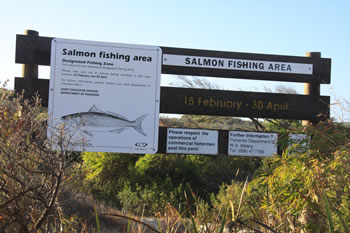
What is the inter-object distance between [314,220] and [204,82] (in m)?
6.74

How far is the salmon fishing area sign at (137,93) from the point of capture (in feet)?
21.1

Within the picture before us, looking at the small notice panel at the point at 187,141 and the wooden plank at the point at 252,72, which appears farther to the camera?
the wooden plank at the point at 252,72

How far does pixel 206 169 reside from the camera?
8.88m

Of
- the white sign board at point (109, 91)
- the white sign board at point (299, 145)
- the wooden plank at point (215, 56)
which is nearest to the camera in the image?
the white sign board at point (299, 145)

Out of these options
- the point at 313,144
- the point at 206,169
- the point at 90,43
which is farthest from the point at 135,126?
the point at 313,144

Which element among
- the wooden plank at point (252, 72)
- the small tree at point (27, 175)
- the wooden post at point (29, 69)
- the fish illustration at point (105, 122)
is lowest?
the small tree at point (27, 175)

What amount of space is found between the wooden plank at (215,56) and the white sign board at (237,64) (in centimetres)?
5

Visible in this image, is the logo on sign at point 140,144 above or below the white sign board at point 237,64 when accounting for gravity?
below

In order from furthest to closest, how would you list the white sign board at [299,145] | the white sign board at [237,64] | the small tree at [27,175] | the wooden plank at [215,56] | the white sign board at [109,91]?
the white sign board at [237,64], the wooden plank at [215,56], the white sign board at [109,91], the white sign board at [299,145], the small tree at [27,175]

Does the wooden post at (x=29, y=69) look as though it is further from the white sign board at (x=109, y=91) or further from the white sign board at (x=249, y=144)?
the white sign board at (x=249, y=144)

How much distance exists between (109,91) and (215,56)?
6.39 feet

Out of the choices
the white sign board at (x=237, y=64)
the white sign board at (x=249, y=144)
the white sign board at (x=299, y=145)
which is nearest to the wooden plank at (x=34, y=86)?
the white sign board at (x=237, y=64)

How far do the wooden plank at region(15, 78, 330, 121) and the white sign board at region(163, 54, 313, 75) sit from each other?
1.43 ft

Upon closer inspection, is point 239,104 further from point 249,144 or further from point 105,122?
point 105,122
